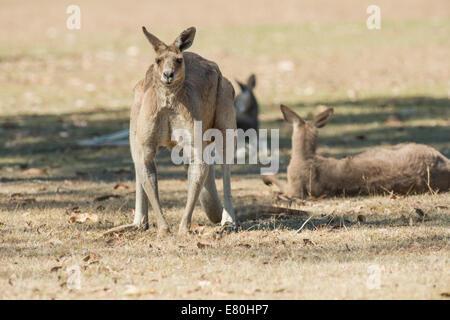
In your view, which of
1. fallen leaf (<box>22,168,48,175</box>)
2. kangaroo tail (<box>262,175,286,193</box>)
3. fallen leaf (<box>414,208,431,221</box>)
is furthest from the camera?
fallen leaf (<box>22,168,48,175</box>)

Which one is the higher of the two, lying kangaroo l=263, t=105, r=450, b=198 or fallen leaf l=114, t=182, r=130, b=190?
lying kangaroo l=263, t=105, r=450, b=198

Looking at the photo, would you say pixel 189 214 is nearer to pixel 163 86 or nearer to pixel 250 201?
pixel 163 86

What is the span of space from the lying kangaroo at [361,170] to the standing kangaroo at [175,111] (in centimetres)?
178

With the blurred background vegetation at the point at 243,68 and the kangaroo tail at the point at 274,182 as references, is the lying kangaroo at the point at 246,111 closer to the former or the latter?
the blurred background vegetation at the point at 243,68

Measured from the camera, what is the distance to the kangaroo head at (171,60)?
5.61 metres

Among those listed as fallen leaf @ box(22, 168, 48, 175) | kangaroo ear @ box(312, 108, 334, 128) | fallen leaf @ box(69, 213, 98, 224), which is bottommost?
fallen leaf @ box(22, 168, 48, 175)

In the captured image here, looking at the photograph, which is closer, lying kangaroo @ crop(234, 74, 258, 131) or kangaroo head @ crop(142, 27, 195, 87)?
kangaroo head @ crop(142, 27, 195, 87)

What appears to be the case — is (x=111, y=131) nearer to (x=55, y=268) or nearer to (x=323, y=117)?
(x=323, y=117)

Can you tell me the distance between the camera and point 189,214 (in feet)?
19.9

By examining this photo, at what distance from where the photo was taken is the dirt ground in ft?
16.2

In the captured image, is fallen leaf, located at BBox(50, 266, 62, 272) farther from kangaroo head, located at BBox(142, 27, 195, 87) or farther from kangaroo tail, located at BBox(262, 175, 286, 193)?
kangaroo tail, located at BBox(262, 175, 286, 193)

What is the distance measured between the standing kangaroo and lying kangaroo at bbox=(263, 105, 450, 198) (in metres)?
1.78

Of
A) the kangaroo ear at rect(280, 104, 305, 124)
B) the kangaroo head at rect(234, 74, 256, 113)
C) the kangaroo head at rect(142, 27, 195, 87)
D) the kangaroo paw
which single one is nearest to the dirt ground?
the kangaroo paw

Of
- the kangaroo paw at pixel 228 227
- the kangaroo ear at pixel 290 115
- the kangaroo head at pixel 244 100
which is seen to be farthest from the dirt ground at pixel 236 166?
the kangaroo ear at pixel 290 115
